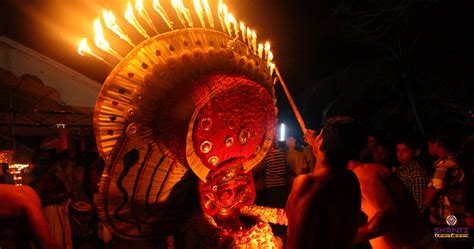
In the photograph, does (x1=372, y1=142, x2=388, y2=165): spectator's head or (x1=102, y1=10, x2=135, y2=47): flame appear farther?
(x1=372, y1=142, x2=388, y2=165): spectator's head

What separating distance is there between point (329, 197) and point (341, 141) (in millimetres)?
398

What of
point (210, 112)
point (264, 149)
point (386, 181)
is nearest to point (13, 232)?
point (210, 112)

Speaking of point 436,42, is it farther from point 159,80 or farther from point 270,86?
point 159,80

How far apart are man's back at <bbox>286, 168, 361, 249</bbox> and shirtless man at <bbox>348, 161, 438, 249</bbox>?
68cm

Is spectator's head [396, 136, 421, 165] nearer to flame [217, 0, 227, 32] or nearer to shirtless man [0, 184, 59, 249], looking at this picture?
flame [217, 0, 227, 32]

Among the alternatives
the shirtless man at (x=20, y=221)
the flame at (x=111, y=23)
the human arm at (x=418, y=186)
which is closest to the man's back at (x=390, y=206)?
the human arm at (x=418, y=186)

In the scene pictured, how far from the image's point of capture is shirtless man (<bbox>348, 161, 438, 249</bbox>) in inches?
101

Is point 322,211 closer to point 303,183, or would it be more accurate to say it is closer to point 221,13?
point 303,183

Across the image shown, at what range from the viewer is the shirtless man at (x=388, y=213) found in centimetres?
257

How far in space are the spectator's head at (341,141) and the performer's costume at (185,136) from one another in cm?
68

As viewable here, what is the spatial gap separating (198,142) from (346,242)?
1306 mm

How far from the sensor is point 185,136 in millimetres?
2191
